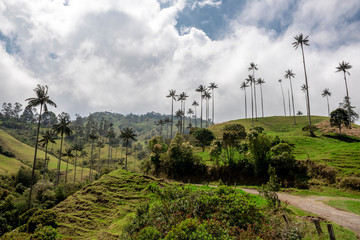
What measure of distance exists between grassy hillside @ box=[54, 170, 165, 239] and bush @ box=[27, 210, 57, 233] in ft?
7.52

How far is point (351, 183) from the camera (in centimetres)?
2792

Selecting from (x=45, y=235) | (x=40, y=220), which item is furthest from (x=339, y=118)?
(x=40, y=220)

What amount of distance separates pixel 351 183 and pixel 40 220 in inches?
1707

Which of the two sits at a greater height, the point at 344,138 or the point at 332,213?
the point at 344,138

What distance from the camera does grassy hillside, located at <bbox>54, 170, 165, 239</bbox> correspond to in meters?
28.4

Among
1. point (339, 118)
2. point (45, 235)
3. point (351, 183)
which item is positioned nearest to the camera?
point (45, 235)

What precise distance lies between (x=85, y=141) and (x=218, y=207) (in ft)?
588

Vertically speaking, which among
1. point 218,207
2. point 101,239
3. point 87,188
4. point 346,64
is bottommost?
point 101,239

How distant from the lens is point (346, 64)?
7519 centimetres

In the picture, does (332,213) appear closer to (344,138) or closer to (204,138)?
(344,138)

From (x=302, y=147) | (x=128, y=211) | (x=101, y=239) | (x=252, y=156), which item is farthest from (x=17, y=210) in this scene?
(x=302, y=147)

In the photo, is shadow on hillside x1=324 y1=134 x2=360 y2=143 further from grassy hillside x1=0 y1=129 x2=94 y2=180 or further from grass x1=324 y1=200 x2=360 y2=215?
grassy hillside x1=0 y1=129 x2=94 y2=180

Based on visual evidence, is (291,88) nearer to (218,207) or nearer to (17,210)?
(218,207)

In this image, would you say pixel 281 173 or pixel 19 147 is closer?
pixel 281 173
